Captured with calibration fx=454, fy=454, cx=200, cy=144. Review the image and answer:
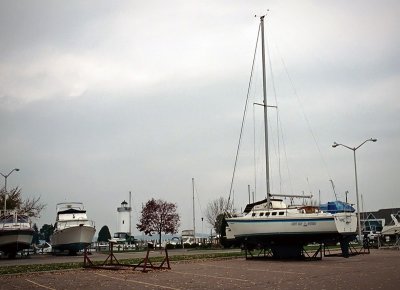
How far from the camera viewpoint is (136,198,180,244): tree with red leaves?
79.9m

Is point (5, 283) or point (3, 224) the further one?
point (3, 224)

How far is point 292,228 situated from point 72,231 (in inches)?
804

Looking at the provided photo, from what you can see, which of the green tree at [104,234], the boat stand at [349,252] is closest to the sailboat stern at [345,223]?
the boat stand at [349,252]

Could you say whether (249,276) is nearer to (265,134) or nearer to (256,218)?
(256,218)

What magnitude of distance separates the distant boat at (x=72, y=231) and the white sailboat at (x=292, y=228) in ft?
50.6

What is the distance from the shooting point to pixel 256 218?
98.1ft

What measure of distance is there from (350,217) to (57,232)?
2574 centimetres

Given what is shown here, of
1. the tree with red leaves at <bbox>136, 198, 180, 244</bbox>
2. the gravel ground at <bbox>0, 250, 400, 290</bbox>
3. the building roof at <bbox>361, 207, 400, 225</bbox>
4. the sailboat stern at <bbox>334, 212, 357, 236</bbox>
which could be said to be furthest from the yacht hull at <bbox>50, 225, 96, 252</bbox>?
the building roof at <bbox>361, 207, 400, 225</bbox>

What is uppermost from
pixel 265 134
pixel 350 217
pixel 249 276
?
pixel 265 134

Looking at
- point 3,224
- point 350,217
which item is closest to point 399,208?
point 350,217

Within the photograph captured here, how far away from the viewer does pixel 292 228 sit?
2836cm

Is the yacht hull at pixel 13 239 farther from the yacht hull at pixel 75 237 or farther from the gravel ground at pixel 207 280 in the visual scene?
the gravel ground at pixel 207 280

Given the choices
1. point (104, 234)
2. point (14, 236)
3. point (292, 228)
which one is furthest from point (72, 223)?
point (104, 234)

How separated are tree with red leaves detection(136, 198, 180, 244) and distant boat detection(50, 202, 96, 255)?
35.1m
